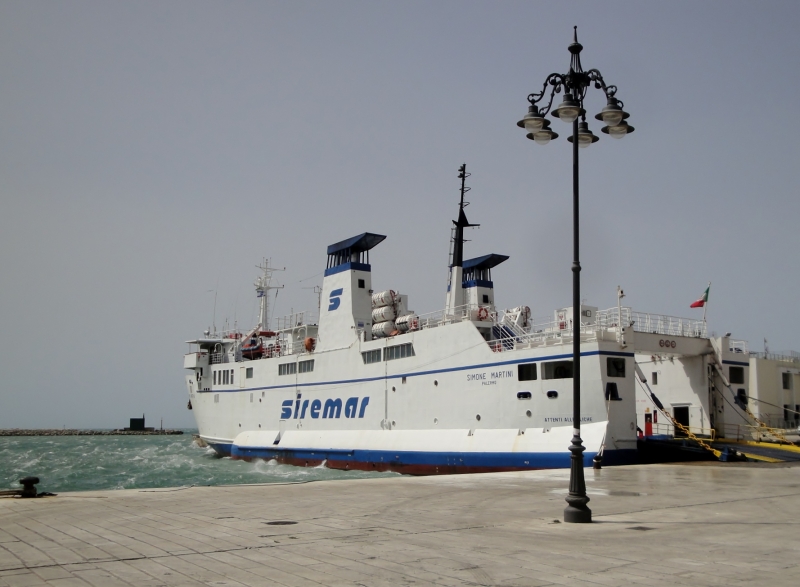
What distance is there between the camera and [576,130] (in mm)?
12352

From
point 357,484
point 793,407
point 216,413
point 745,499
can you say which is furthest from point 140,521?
point 216,413

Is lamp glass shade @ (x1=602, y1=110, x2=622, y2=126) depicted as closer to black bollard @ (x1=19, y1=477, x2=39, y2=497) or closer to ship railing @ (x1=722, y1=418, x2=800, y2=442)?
black bollard @ (x1=19, y1=477, x2=39, y2=497)

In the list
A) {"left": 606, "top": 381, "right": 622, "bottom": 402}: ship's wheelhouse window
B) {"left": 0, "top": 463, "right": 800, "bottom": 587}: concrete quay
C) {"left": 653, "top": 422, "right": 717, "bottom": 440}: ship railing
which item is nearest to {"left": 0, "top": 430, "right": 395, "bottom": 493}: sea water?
{"left": 606, "top": 381, "right": 622, "bottom": 402}: ship's wheelhouse window

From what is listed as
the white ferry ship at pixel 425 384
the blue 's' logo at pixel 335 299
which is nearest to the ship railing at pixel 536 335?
the white ferry ship at pixel 425 384

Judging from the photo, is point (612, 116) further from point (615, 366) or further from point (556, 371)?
point (556, 371)

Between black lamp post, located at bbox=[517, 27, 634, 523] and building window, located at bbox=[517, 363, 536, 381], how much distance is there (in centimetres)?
1440

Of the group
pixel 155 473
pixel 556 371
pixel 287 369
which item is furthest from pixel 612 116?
pixel 155 473

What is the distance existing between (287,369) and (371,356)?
8.19 meters

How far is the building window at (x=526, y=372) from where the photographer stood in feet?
87.3

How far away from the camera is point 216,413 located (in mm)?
47438

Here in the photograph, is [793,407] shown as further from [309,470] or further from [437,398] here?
[309,470]

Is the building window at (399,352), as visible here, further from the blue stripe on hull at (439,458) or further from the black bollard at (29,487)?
the black bollard at (29,487)

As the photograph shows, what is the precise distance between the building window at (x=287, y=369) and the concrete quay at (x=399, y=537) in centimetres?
2440

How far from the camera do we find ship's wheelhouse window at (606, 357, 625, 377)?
24.9m
